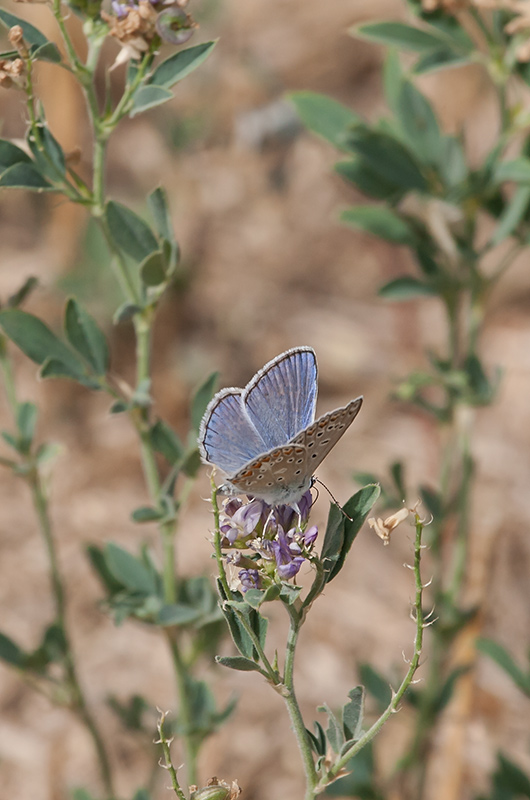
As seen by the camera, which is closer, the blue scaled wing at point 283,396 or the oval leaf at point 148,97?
the blue scaled wing at point 283,396

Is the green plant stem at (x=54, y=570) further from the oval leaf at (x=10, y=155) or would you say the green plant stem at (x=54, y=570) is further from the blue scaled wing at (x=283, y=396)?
the blue scaled wing at (x=283, y=396)

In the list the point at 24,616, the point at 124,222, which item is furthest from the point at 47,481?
the point at 24,616

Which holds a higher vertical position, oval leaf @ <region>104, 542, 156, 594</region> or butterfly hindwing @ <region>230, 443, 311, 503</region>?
butterfly hindwing @ <region>230, 443, 311, 503</region>

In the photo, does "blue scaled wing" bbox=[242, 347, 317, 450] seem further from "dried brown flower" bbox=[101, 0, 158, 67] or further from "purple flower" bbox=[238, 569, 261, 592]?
"dried brown flower" bbox=[101, 0, 158, 67]

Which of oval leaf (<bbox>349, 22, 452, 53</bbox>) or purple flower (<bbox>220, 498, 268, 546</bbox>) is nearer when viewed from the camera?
purple flower (<bbox>220, 498, 268, 546</bbox>)

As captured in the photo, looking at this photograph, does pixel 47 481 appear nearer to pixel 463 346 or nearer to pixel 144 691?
pixel 144 691

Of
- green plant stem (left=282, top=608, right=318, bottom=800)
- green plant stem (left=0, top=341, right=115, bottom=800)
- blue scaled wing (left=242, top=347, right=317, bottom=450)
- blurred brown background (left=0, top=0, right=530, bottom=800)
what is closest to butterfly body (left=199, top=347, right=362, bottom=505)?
blue scaled wing (left=242, top=347, right=317, bottom=450)

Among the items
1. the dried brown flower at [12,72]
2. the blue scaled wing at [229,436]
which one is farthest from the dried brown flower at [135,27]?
the blue scaled wing at [229,436]
